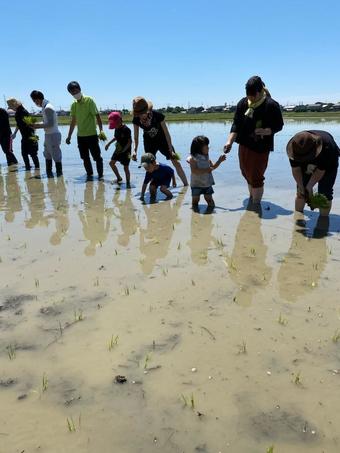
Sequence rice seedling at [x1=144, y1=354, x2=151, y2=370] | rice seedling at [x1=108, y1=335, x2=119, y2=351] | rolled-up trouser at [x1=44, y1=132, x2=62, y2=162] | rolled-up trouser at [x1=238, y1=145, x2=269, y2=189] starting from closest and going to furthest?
rice seedling at [x1=144, y1=354, x2=151, y2=370] < rice seedling at [x1=108, y1=335, x2=119, y2=351] < rolled-up trouser at [x1=238, y1=145, x2=269, y2=189] < rolled-up trouser at [x1=44, y1=132, x2=62, y2=162]

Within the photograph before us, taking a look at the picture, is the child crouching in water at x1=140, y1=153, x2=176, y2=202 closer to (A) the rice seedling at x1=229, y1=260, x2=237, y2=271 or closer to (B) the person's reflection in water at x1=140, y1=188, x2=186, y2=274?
(B) the person's reflection in water at x1=140, y1=188, x2=186, y2=274

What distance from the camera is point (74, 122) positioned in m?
11.1

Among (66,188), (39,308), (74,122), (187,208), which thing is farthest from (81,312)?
(74,122)

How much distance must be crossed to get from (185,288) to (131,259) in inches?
43.9

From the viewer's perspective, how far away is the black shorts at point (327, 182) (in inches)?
260

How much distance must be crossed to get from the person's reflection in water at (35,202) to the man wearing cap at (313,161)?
4.11m

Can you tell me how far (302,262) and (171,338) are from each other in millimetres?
2250

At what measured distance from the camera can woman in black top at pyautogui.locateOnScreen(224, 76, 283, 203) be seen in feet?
23.4

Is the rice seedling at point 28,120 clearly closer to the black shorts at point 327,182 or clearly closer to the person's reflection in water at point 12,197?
the person's reflection in water at point 12,197

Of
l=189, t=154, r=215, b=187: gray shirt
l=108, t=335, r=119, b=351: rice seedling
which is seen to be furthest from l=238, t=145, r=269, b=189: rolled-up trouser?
l=108, t=335, r=119, b=351: rice seedling

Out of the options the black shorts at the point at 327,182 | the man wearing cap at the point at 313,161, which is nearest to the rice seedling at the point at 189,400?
the man wearing cap at the point at 313,161

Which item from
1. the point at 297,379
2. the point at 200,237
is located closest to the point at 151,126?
the point at 200,237

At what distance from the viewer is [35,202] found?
340 inches

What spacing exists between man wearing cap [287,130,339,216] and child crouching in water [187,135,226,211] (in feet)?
4.99
